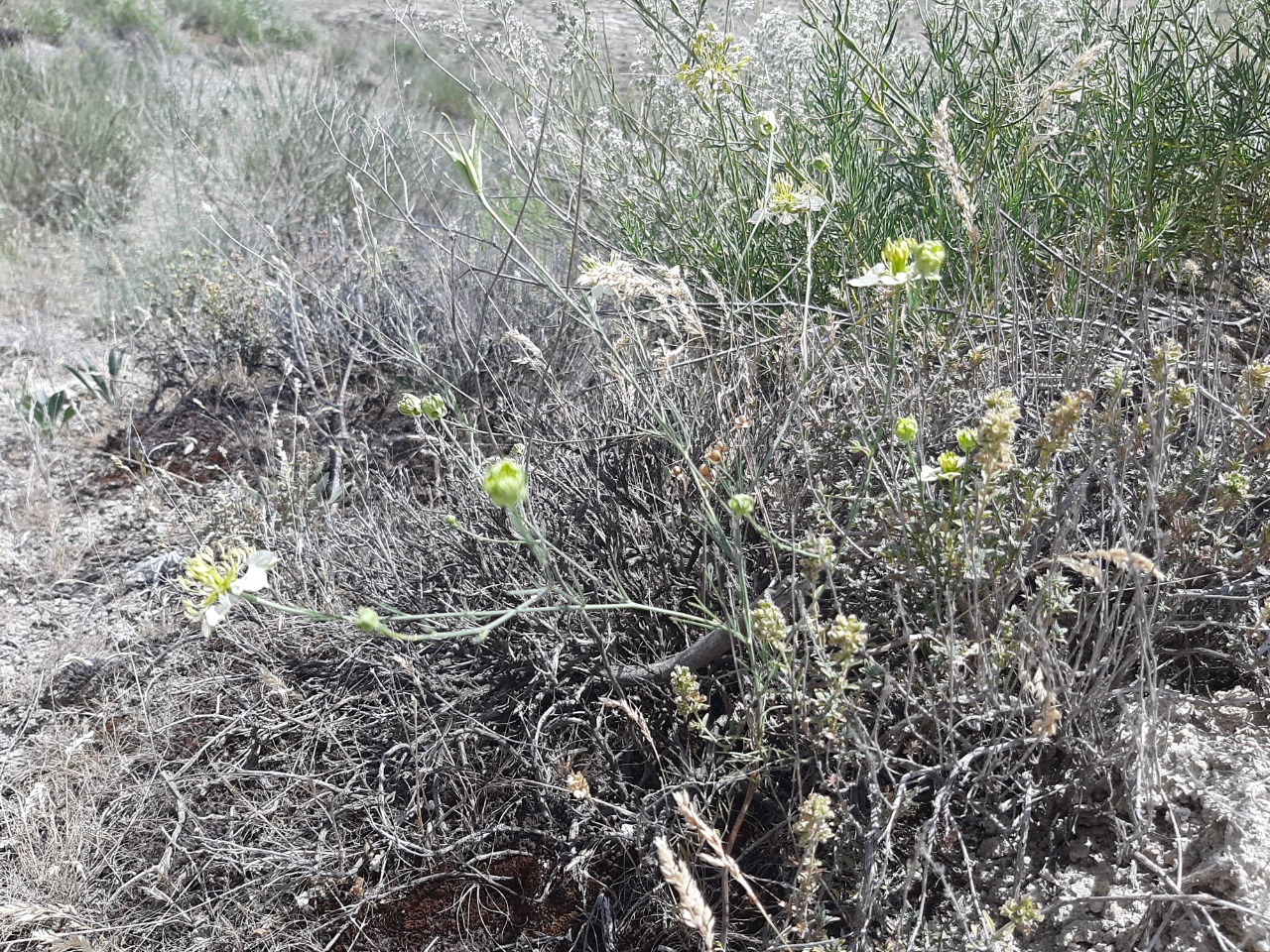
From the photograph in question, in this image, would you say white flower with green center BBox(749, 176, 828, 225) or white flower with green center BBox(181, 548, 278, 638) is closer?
white flower with green center BBox(181, 548, 278, 638)

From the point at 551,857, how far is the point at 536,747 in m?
0.20

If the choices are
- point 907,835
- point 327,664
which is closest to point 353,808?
point 327,664

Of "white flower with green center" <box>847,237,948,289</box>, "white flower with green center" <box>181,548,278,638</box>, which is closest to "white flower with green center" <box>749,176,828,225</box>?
"white flower with green center" <box>847,237,948,289</box>

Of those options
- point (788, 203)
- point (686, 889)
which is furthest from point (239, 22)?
point (686, 889)

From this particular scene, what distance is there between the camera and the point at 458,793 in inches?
69.8

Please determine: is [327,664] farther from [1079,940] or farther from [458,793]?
[1079,940]

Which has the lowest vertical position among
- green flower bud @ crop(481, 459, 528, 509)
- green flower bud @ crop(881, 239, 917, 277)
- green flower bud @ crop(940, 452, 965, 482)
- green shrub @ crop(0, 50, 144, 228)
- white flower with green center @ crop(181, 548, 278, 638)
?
green shrub @ crop(0, 50, 144, 228)

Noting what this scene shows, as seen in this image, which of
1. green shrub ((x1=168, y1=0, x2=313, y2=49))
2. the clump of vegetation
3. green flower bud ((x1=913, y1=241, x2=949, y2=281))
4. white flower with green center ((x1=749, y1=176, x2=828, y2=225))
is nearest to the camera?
green flower bud ((x1=913, y1=241, x2=949, y2=281))

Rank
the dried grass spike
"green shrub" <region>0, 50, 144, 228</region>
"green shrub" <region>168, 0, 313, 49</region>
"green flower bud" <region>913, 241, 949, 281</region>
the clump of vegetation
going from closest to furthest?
the dried grass spike, "green flower bud" <region>913, 241, 949, 281</region>, the clump of vegetation, "green shrub" <region>0, 50, 144, 228</region>, "green shrub" <region>168, 0, 313, 49</region>

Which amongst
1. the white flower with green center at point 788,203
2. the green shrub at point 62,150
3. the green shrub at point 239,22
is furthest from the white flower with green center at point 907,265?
the green shrub at point 239,22

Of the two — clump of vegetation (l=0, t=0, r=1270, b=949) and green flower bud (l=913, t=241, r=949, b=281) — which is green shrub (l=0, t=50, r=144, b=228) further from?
green flower bud (l=913, t=241, r=949, b=281)

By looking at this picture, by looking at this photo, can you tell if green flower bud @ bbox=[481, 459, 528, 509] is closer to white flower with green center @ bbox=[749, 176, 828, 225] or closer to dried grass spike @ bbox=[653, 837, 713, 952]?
dried grass spike @ bbox=[653, 837, 713, 952]

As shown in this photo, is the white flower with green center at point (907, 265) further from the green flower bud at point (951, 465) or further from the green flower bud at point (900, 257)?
the green flower bud at point (951, 465)

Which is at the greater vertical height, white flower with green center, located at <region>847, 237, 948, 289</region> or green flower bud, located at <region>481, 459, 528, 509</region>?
white flower with green center, located at <region>847, 237, 948, 289</region>
